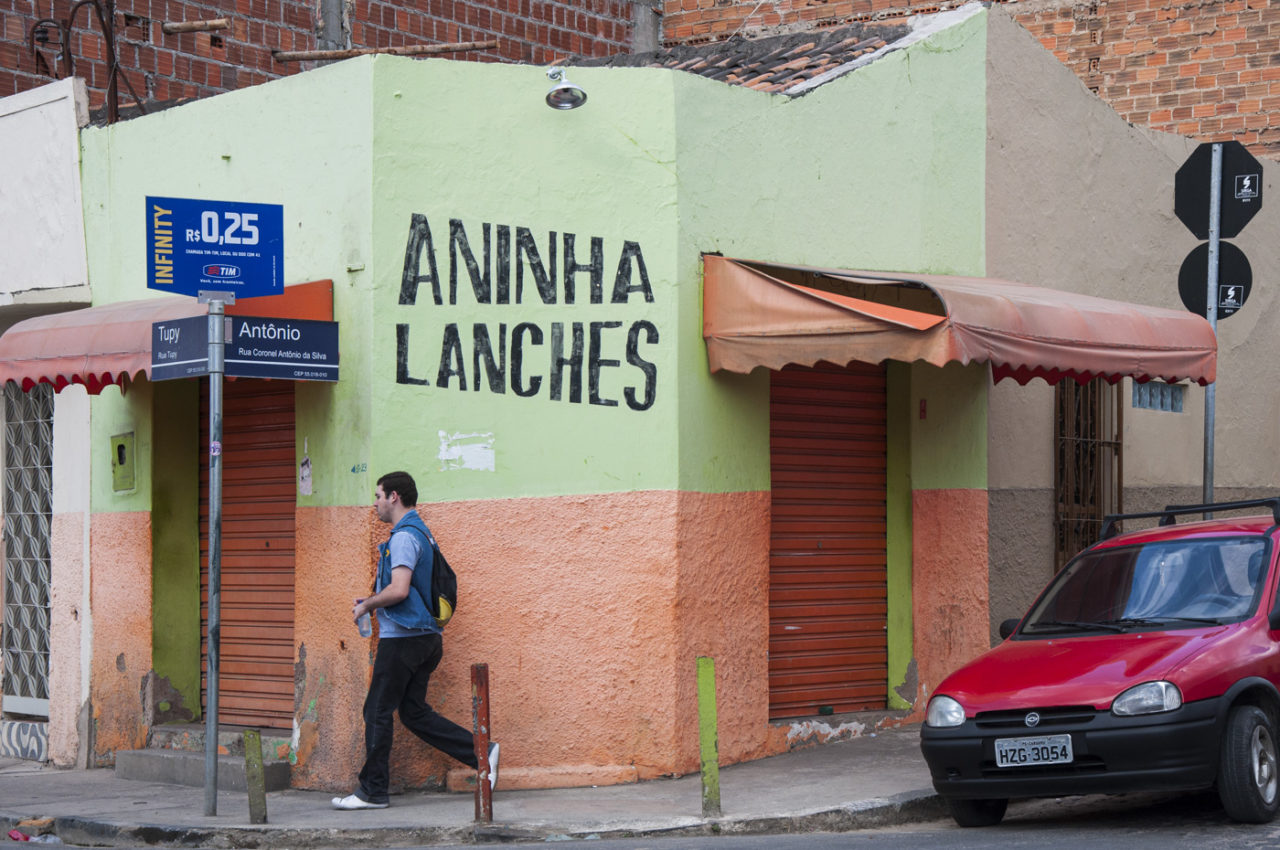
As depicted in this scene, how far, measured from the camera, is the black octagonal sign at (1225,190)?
10.5 m

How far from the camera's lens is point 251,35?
15680mm

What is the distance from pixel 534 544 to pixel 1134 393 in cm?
641

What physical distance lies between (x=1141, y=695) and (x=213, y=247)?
528 centimetres

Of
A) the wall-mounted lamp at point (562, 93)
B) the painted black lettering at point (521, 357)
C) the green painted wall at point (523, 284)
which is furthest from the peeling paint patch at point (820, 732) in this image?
the wall-mounted lamp at point (562, 93)

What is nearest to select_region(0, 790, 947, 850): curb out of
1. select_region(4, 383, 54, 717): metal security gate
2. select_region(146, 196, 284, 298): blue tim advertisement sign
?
select_region(146, 196, 284, 298): blue tim advertisement sign

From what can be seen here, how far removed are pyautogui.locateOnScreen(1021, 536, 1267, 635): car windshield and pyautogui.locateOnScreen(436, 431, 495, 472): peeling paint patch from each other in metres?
3.39

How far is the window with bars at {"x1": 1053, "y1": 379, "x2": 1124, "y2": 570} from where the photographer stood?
12.8 m

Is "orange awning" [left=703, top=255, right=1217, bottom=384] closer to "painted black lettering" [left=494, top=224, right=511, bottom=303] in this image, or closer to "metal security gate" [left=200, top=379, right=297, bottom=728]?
"painted black lettering" [left=494, top=224, right=511, bottom=303]

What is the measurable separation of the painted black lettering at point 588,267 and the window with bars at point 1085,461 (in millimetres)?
4513

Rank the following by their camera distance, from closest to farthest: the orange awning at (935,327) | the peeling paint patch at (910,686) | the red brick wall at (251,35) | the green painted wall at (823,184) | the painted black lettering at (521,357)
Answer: the orange awning at (935,327)
the painted black lettering at (521,357)
the green painted wall at (823,184)
the peeling paint patch at (910,686)
the red brick wall at (251,35)

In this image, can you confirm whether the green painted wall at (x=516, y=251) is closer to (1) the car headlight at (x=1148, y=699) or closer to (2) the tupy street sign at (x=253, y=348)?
(2) the tupy street sign at (x=253, y=348)

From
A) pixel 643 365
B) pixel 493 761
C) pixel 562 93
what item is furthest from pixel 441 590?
pixel 562 93

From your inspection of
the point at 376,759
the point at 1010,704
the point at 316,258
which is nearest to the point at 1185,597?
the point at 1010,704

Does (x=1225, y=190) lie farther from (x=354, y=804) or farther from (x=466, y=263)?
(x=354, y=804)
